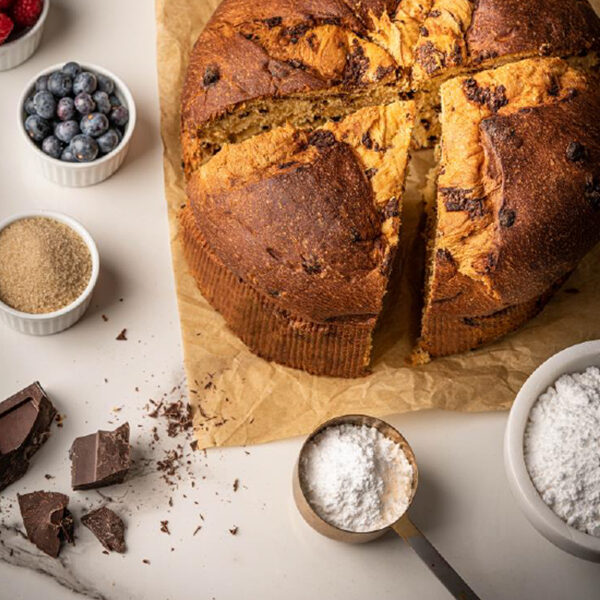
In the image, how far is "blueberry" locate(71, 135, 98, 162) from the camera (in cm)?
388

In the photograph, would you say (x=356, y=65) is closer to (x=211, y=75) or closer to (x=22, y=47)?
(x=211, y=75)

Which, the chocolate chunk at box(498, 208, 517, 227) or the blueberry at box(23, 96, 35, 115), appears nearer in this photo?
the chocolate chunk at box(498, 208, 517, 227)

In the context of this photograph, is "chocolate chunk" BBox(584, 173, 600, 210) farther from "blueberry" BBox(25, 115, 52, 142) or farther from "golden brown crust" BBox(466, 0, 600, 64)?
"blueberry" BBox(25, 115, 52, 142)

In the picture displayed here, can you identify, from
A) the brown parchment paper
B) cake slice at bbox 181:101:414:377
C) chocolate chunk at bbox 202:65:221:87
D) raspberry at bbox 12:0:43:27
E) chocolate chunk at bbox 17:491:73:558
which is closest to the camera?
cake slice at bbox 181:101:414:377

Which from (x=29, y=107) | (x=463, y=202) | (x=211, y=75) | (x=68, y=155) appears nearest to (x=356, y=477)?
(x=463, y=202)

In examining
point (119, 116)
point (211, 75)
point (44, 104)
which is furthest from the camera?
point (119, 116)

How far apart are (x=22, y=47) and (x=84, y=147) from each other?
1.88 feet

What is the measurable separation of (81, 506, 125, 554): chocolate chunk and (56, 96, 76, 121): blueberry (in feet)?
4.71

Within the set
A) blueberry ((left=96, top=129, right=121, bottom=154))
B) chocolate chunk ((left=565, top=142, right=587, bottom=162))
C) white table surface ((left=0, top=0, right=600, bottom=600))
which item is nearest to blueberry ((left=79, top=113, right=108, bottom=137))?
blueberry ((left=96, top=129, right=121, bottom=154))

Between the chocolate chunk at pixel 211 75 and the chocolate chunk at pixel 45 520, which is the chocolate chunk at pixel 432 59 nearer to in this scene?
the chocolate chunk at pixel 211 75

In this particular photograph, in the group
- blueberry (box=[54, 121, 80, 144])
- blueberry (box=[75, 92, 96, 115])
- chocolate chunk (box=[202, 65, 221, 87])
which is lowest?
blueberry (box=[54, 121, 80, 144])

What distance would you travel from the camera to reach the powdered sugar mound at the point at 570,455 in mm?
3578

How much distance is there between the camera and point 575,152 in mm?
3529

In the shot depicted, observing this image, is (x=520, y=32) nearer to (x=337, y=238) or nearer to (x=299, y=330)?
(x=337, y=238)
